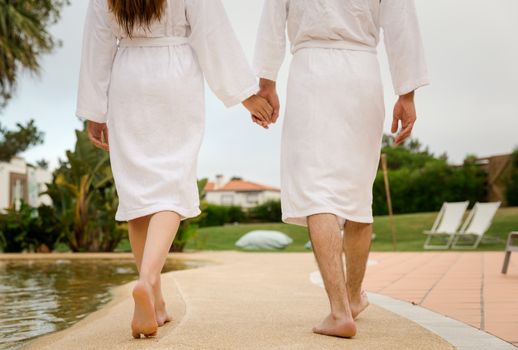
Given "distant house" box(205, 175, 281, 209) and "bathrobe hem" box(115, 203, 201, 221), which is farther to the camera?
"distant house" box(205, 175, 281, 209)

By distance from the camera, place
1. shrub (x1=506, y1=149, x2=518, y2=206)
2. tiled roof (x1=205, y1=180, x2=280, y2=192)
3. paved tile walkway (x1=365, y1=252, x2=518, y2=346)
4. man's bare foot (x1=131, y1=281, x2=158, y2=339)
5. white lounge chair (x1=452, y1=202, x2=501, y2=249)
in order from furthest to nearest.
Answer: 1. tiled roof (x1=205, y1=180, x2=280, y2=192)
2. shrub (x1=506, y1=149, x2=518, y2=206)
3. white lounge chair (x1=452, y1=202, x2=501, y2=249)
4. paved tile walkway (x1=365, y1=252, x2=518, y2=346)
5. man's bare foot (x1=131, y1=281, x2=158, y2=339)

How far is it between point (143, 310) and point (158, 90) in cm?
80

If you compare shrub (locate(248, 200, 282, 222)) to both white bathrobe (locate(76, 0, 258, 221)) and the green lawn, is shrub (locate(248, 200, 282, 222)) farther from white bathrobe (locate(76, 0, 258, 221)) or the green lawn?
white bathrobe (locate(76, 0, 258, 221))

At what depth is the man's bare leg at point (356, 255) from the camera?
2564 millimetres

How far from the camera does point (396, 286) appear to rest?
441 centimetres

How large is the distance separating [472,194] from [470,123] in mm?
6985

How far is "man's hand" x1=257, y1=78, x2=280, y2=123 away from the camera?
2.62m

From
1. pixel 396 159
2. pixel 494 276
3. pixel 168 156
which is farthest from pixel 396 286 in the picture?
pixel 396 159

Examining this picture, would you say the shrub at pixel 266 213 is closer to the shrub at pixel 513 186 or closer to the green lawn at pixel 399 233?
the green lawn at pixel 399 233

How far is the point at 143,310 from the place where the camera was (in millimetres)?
2014

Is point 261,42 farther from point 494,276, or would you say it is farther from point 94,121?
point 494,276

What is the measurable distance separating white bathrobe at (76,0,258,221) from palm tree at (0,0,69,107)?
12.8 meters

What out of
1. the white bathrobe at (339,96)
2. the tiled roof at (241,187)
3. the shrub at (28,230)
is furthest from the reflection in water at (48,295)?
the tiled roof at (241,187)

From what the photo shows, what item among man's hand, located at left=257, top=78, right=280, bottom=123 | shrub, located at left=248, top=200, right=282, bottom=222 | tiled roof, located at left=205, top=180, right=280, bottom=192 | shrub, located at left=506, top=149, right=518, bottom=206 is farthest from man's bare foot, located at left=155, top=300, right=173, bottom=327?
tiled roof, located at left=205, top=180, right=280, bottom=192
